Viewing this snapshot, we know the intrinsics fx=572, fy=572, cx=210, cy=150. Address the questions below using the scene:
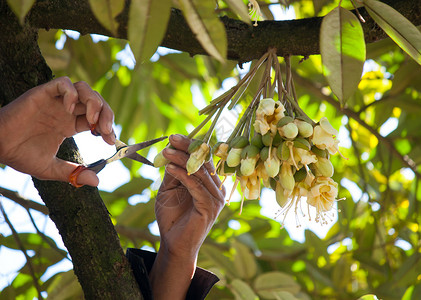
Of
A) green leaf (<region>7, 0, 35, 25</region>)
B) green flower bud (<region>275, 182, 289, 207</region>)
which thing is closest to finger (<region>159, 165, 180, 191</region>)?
green flower bud (<region>275, 182, 289, 207</region>)

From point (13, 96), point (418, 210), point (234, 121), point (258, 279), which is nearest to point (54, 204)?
point (13, 96)

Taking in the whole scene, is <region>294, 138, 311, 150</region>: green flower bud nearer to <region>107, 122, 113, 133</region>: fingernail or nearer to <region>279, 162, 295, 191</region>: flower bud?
<region>279, 162, 295, 191</region>: flower bud

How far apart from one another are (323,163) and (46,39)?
127 cm

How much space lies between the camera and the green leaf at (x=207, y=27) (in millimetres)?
615

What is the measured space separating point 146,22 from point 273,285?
3.39 ft

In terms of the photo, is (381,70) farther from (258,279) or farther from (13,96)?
(13,96)

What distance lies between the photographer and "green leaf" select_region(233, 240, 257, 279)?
1.52 meters

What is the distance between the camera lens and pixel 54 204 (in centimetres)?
105

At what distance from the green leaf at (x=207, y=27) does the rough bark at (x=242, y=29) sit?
1.28 feet

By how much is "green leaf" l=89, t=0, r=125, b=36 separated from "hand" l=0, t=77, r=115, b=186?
305 millimetres

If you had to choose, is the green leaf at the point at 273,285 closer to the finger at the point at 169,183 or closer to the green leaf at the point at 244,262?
the green leaf at the point at 244,262

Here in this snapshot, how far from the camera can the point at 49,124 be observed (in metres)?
0.96

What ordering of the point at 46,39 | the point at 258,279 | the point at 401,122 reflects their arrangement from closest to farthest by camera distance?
the point at 258,279, the point at 46,39, the point at 401,122

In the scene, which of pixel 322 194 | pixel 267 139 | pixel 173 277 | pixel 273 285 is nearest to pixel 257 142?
pixel 267 139
